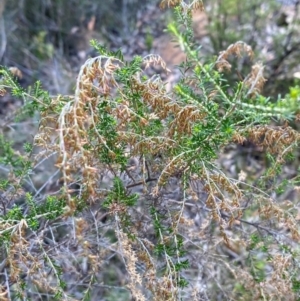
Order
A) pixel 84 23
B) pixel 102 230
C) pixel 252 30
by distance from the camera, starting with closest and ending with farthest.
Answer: pixel 102 230, pixel 252 30, pixel 84 23

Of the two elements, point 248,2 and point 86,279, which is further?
point 248,2

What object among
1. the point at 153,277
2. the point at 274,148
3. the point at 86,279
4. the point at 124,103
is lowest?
the point at 86,279

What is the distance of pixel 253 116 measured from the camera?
46.0 inches

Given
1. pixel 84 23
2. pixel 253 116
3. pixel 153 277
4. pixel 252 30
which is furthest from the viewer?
pixel 84 23

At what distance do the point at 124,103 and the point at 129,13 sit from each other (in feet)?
11.8

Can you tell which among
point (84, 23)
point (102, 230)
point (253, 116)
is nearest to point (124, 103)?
point (253, 116)

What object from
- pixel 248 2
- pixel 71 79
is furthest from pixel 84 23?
pixel 248 2

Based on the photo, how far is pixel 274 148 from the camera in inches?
60.1

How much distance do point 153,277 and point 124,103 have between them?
0.54 meters

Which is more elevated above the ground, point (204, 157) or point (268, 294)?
point (204, 157)

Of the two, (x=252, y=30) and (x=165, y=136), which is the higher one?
(x=165, y=136)

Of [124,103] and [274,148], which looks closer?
[124,103]

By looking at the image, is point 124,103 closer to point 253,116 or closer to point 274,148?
point 253,116

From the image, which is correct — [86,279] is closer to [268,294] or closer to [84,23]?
[268,294]
